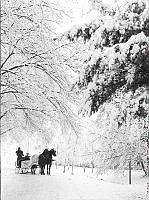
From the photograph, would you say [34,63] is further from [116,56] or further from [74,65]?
[116,56]

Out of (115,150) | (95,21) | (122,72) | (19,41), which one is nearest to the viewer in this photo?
(122,72)

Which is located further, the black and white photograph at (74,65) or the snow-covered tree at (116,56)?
the black and white photograph at (74,65)

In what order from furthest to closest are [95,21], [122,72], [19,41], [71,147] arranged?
[71,147]
[19,41]
[95,21]
[122,72]

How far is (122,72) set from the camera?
782cm

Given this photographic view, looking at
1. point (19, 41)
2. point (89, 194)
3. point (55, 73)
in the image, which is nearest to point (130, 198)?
point (89, 194)

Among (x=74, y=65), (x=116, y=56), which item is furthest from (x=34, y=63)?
(x=116, y=56)

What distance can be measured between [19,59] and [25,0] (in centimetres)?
229

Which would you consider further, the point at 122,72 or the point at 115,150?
the point at 115,150

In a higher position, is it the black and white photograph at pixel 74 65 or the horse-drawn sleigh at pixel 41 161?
the black and white photograph at pixel 74 65

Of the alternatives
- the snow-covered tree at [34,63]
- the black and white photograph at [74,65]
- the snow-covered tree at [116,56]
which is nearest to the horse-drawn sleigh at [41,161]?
the black and white photograph at [74,65]

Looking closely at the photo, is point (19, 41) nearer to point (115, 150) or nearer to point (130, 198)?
point (130, 198)

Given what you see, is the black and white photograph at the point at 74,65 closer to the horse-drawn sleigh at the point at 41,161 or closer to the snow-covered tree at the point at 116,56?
the snow-covered tree at the point at 116,56

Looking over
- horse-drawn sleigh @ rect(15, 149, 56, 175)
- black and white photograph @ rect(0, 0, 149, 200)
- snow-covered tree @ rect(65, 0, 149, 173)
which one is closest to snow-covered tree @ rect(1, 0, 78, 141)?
black and white photograph @ rect(0, 0, 149, 200)

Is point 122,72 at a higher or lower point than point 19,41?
lower
